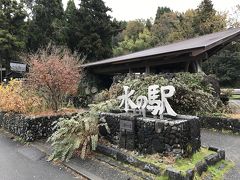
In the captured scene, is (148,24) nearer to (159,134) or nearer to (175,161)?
(159,134)

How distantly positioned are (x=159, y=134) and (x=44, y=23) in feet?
82.1

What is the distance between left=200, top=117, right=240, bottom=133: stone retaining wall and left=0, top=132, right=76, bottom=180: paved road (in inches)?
202

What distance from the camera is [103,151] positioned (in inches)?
222

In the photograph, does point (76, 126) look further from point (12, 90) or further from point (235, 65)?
point (235, 65)

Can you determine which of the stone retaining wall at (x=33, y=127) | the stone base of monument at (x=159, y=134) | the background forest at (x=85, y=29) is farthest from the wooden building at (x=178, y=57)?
the background forest at (x=85, y=29)

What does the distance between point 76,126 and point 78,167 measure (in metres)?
1.05

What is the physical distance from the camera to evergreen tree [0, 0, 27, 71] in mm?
22734

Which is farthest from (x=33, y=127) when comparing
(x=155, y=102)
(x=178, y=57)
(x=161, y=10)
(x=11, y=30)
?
(x=161, y=10)

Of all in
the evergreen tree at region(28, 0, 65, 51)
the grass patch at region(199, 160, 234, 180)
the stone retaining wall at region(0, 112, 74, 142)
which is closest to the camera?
the grass patch at region(199, 160, 234, 180)

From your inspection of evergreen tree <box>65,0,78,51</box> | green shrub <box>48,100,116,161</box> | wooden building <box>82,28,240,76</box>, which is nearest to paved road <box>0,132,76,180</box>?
green shrub <box>48,100,116,161</box>

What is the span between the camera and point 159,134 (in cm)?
477

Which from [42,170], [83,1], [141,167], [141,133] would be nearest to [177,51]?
[141,133]

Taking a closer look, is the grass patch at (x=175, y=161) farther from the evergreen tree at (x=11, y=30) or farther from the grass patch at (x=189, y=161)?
the evergreen tree at (x=11, y=30)

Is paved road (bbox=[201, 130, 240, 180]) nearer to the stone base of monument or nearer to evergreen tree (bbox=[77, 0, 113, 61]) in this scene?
the stone base of monument
